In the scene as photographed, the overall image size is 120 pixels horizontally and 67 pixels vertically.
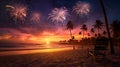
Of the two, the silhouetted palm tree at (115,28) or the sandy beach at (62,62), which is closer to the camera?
the sandy beach at (62,62)

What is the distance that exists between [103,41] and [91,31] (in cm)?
9518

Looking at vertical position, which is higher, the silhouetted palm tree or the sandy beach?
the silhouetted palm tree

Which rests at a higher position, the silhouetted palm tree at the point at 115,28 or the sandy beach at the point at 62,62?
the silhouetted palm tree at the point at 115,28

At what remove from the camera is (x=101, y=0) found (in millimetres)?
17438

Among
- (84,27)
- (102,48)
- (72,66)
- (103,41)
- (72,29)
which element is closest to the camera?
(72,66)

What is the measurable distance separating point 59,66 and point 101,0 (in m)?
10.5

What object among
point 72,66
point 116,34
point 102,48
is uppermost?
point 116,34

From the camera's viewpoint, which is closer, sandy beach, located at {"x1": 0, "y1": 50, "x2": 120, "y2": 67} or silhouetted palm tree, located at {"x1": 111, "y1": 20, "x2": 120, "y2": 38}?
sandy beach, located at {"x1": 0, "y1": 50, "x2": 120, "y2": 67}

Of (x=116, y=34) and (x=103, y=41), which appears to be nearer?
(x=103, y=41)

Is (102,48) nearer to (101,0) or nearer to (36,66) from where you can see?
(36,66)

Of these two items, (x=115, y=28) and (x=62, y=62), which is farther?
(x=115, y=28)

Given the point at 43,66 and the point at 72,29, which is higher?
the point at 72,29

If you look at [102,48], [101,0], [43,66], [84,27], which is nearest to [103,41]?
[102,48]

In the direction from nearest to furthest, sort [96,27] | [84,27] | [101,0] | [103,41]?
[103,41]
[101,0]
[96,27]
[84,27]
